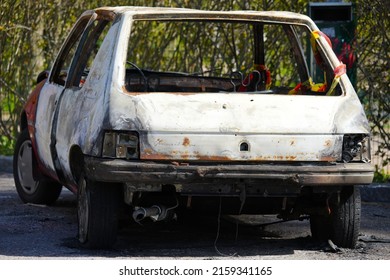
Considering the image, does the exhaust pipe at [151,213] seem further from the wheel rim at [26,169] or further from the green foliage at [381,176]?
the green foliage at [381,176]

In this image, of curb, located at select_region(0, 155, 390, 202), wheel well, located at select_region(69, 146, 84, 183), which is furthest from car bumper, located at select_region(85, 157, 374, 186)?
curb, located at select_region(0, 155, 390, 202)

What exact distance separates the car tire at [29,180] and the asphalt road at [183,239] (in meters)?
0.10

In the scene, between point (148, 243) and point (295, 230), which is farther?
point (295, 230)

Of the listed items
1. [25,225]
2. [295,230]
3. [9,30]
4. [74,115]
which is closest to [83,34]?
[74,115]

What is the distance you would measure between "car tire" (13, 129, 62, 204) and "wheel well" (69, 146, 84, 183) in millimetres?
1635

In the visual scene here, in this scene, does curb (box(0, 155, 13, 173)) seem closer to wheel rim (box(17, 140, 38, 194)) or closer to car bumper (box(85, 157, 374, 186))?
wheel rim (box(17, 140, 38, 194))

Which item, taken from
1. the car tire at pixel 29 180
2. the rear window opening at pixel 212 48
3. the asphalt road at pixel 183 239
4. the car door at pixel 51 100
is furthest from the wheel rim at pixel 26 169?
the rear window opening at pixel 212 48

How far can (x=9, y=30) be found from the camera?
14.8 m

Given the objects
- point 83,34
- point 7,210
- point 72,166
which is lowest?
point 7,210

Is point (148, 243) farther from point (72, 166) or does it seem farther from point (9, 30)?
point (9, 30)

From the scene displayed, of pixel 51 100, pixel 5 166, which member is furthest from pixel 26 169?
pixel 5 166

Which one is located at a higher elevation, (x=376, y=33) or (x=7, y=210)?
(x=376, y=33)
